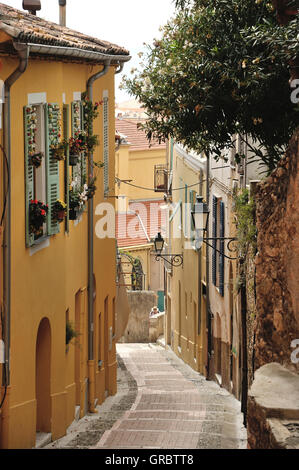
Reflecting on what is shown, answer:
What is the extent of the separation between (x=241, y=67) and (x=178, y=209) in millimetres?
20860

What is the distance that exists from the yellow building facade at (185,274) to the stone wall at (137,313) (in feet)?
2.65

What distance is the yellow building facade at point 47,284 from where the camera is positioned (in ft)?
39.1

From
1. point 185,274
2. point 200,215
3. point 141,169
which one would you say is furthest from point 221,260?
point 141,169

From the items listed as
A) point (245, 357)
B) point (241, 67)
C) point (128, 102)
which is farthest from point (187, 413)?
point (128, 102)

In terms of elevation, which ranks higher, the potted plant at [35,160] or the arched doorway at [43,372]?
the potted plant at [35,160]

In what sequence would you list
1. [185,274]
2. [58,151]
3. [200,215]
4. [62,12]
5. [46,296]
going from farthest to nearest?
[185,274] < [62,12] < [200,215] < [58,151] < [46,296]

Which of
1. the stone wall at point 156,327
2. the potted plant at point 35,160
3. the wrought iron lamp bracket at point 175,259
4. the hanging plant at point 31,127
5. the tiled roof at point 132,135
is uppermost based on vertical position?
the tiled roof at point 132,135

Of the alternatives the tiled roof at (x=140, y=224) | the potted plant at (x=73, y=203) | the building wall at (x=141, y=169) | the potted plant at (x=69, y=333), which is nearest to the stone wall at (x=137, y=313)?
the tiled roof at (x=140, y=224)

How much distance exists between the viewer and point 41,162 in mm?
13633

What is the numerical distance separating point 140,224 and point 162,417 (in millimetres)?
30483

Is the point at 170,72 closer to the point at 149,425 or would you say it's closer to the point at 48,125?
the point at 48,125

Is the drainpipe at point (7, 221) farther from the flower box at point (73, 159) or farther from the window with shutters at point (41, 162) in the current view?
the flower box at point (73, 159)

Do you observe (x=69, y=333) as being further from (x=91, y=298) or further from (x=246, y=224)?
(x=246, y=224)

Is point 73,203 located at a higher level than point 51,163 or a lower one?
lower
